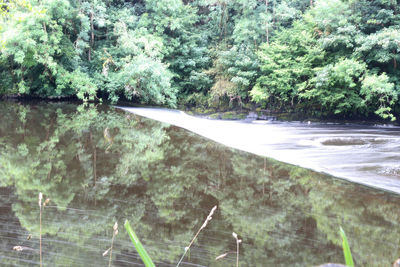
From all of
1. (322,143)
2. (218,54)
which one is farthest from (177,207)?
(218,54)

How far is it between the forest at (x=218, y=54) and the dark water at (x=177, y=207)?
632 centimetres

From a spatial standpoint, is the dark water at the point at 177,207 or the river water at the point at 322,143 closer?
the dark water at the point at 177,207

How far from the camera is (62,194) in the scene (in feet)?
17.0

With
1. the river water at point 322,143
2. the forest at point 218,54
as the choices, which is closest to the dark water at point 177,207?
the river water at point 322,143

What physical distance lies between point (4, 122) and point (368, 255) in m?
11.2

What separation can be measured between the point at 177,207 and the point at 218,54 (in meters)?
12.8

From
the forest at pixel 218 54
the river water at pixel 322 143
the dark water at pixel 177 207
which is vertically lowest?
the dark water at pixel 177 207

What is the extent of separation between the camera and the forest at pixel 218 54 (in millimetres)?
12109

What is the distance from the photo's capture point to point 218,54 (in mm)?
16625

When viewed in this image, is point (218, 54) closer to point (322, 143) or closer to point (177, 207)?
point (322, 143)

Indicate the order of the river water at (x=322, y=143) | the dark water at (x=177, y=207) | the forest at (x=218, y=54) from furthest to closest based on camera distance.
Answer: the forest at (x=218, y=54), the river water at (x=322, y=143), the dark water at (x=177, y=207)

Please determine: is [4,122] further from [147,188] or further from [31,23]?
[147,188]

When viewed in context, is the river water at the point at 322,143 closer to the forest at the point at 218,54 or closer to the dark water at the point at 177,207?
the dark water at the point at 177,207

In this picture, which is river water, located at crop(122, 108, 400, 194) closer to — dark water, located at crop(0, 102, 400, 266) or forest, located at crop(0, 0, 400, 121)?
dark water, located at crop(0, 102, 400, 266)
